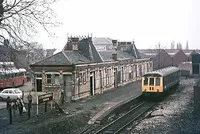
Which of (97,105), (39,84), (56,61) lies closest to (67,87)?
(56,61)

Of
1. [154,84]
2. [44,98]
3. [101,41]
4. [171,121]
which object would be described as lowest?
[171,121]

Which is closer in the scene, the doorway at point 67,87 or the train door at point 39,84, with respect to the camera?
the doorway at point 67,87

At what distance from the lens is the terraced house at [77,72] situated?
31.9 m

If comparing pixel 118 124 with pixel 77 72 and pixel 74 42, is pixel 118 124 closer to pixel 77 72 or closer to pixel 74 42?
pixel 77 72

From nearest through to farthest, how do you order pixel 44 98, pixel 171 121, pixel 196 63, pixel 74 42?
1. pixel 171 121
2. pixel 44 98
3. pixel 74 42
4. pixel 196 63

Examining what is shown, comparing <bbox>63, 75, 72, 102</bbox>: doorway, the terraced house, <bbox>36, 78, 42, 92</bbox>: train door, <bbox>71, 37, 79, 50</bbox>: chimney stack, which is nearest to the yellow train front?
the terraced house

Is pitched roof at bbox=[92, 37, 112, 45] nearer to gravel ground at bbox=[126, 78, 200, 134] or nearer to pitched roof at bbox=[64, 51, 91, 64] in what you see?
pitched roof at bbox=[64, 51, 91, 64]

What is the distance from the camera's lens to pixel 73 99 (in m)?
31.8

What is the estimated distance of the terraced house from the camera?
31.9 metres

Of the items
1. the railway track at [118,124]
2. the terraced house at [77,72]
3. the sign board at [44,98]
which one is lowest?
the railway track at [118,124]

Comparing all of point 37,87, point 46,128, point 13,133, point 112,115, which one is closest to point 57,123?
point 46,128

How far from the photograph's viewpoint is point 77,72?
3209cm

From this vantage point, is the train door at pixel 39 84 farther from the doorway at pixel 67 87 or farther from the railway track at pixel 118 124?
the railway track at pixel 118 124

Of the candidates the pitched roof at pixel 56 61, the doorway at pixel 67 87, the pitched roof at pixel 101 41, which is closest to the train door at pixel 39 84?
the pitched roof at pixel 56 61
